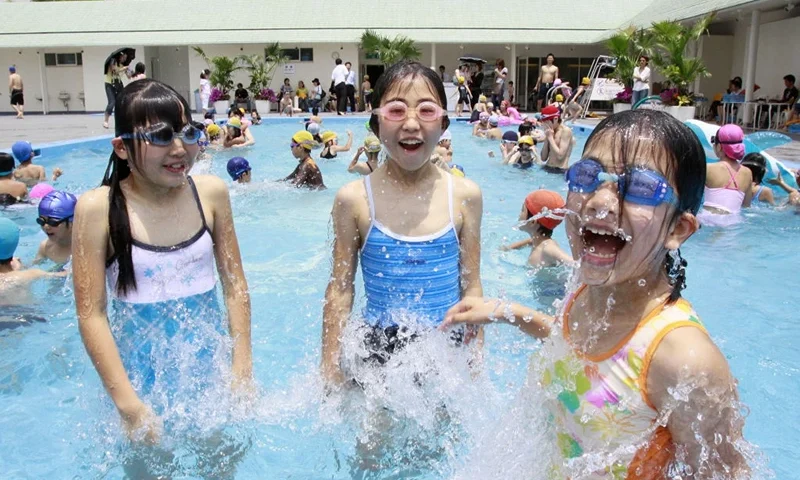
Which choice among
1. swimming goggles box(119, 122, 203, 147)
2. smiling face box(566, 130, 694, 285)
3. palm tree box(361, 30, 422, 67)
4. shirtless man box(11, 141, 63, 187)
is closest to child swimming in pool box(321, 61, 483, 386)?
swimming goggles box(119, 122, 203, 147)

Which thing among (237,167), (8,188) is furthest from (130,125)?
(237,167)

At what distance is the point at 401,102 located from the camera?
2.75 m

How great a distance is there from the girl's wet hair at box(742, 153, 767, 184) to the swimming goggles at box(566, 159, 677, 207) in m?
7.96

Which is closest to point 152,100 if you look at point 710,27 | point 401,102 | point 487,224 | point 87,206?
point 87,206

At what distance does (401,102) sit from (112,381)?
1.47 m

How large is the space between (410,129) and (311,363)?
2414 mm

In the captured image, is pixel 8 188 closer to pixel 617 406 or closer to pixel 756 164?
pixel 617 406

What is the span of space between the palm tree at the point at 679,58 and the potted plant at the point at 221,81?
15275 mm

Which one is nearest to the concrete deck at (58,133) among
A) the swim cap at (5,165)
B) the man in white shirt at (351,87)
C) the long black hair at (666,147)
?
the man in white shirt at (351,87)

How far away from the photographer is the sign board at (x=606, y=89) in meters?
23.0

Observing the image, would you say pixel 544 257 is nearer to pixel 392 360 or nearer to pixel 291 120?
pixel 392 360

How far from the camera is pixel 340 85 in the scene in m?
25.5

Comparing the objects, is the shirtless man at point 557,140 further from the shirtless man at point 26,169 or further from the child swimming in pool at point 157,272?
the child swimming in pool at point 157,272

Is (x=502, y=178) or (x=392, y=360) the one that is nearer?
(x=392, y=360)
